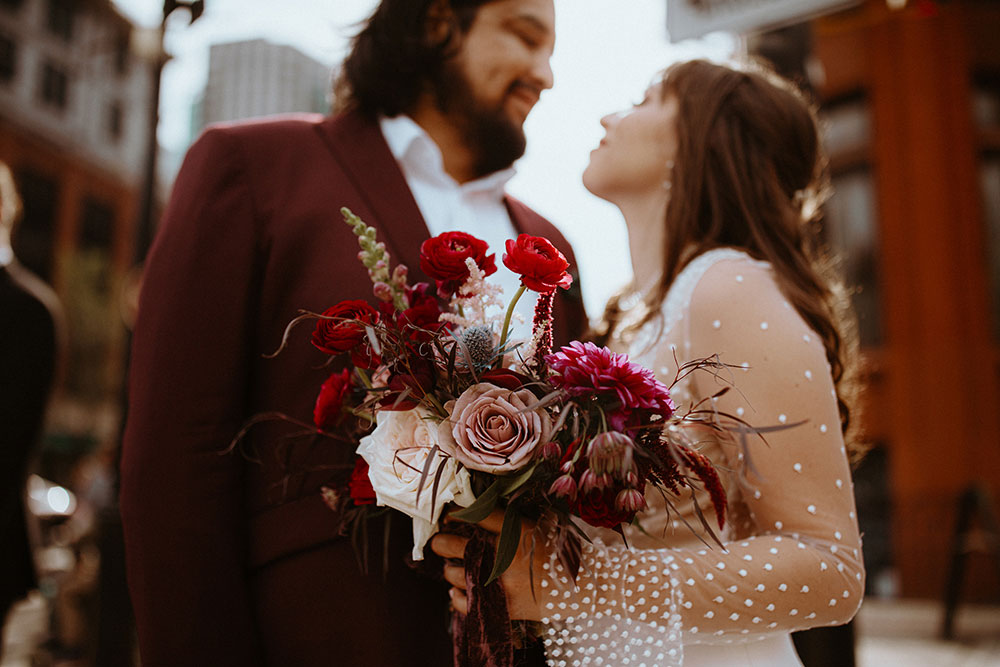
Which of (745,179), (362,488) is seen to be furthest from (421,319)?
(745,179)

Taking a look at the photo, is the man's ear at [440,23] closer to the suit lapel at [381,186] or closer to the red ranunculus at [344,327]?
the suit lapel at [381,186]

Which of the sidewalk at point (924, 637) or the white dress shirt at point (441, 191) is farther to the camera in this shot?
the sidewalk at point (924, 637)

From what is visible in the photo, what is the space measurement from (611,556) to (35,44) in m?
26.2

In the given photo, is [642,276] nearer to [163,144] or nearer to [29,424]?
[29,424]

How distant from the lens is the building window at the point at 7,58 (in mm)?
21594

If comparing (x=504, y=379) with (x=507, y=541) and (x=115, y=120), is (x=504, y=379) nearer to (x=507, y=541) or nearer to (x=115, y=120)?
(x=507, y=541)

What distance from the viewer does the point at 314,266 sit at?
178 cm

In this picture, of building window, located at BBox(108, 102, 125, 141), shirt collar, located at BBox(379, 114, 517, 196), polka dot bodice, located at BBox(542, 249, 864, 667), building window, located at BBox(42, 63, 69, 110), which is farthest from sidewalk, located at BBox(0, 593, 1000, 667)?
building window, located at BBox(108, 102, 125, 141)

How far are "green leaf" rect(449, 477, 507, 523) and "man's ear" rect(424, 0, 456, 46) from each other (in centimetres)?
144

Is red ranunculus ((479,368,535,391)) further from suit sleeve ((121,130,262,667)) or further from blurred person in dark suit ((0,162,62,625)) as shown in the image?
blurred person in dark suit ((0,162,62,625))

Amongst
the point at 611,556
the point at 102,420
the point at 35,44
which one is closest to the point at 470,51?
the point at 611,556

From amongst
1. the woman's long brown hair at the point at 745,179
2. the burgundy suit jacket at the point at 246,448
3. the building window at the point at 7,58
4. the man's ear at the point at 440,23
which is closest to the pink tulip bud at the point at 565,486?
the burgundy suit jacket at the point at 246,448

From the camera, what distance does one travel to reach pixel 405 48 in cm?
226

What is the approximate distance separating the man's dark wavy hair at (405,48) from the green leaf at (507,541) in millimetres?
1262
